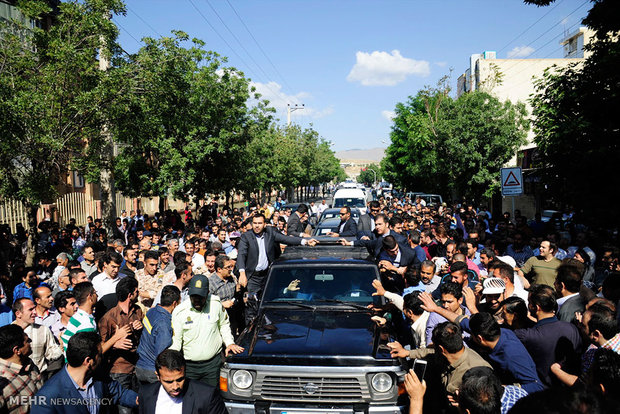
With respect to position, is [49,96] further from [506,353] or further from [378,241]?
[506,353]

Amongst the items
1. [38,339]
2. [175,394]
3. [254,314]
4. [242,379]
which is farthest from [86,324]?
[175,394]

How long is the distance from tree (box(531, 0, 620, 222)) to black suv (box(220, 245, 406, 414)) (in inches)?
277

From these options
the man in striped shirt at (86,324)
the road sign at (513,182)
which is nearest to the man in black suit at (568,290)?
the man in striped shirt at (86,324)

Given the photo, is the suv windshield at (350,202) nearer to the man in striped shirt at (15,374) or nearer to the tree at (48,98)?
the tree at (48,98)

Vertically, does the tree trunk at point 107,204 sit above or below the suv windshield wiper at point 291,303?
above

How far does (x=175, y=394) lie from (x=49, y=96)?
9.22m

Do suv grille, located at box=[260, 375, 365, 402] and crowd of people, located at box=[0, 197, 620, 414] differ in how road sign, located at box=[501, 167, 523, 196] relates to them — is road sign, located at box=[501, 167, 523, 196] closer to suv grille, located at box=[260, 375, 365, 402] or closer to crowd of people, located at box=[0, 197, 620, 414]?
crowd of people, located at box=[0, 197, 620, 414]

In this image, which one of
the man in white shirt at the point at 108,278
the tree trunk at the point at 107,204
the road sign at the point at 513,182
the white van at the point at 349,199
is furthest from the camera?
the white van at the point at 349,199

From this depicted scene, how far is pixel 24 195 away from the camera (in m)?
10.2

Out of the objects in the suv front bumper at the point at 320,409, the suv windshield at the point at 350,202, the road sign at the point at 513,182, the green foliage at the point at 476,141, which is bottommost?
the suv front bumper at the point at 320,409

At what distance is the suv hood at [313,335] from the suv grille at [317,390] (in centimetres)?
22

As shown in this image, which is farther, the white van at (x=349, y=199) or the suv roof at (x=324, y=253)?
the white van at (x=349, y=199)

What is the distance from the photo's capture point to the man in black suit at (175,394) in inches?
137

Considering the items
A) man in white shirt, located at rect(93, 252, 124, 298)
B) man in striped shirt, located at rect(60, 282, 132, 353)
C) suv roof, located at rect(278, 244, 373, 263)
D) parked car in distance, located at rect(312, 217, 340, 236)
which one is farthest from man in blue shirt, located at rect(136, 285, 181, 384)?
parked car in distance, located at rect(312, 217, 340, 236)
